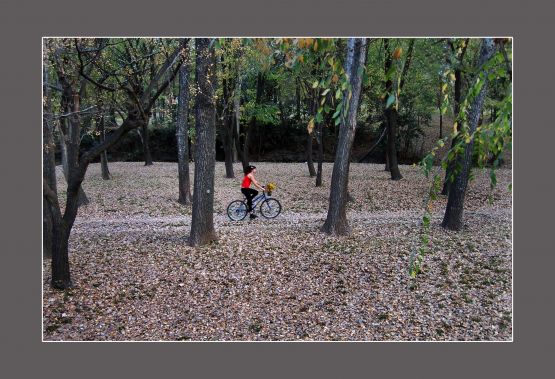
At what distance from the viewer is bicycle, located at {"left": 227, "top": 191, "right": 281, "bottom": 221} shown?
388 inches

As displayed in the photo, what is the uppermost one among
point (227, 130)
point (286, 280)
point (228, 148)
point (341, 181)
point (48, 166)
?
point (227, 130)

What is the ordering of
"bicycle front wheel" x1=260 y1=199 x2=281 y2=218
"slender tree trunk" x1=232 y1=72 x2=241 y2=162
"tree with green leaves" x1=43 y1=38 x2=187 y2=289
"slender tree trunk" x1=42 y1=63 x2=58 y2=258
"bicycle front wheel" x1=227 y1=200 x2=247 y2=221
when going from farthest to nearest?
"slender tree trunk" x1=232 y1=72 x2=241 y2=162 < "bicycle front wheel" x1=260 y1=199 x2=281 y2=218 < "bicycle front wheel" x1=227 y1=200 x2=247 y2=221 < "slender tree trunk" x1=42 y1=63 x2=58 y2=258 < "tree with green leaves" x1=43 y1=38 x2=187 y2=289

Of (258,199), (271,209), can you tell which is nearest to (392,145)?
(271,209)

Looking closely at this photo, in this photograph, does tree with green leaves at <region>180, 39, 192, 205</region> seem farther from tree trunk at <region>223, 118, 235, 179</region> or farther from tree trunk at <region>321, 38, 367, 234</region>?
tree trunk at <region>223, 118, 235, 179</region>

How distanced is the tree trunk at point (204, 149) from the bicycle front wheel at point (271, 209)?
2588 millimetres

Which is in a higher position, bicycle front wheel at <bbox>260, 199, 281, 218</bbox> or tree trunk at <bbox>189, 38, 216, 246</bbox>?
tree trunk at <bbox>189, 38, 216, 246</bbox>

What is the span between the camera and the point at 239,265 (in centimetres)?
664

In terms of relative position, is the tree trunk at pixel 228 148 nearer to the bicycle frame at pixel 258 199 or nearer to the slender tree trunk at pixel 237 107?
the slender tree trunk at pixel 237 107

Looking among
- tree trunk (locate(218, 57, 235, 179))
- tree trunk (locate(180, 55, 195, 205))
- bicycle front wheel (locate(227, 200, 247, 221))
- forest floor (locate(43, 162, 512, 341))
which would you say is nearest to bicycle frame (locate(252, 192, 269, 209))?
bicycle front wheel (locate(227, 200, 247, 221))

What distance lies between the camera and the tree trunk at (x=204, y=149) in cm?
698

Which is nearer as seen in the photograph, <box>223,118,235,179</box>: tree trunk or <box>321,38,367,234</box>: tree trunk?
<box>321,38,367,234</box>: tree trunk

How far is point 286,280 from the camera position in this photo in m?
6.16

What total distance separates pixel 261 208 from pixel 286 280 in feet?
13.5

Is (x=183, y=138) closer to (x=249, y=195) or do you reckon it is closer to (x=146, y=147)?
(x=249, y=195)
